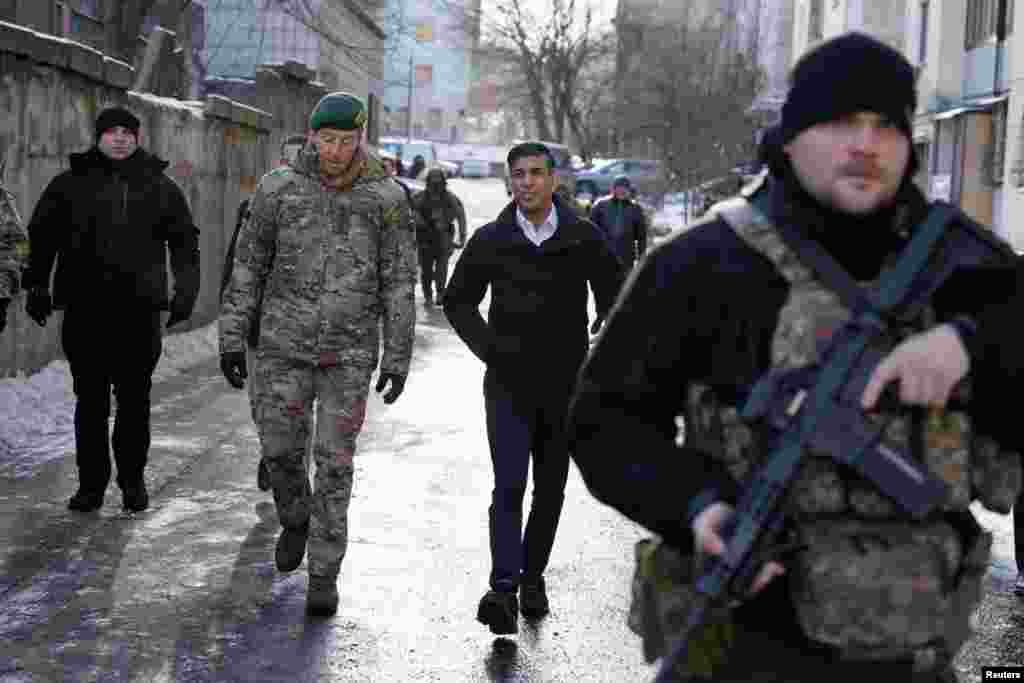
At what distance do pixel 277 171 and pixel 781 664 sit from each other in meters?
4.25

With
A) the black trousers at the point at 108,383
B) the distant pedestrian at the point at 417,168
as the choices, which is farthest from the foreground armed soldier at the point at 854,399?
the distant pedestrian at the point at 417,168

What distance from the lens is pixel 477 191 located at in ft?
206

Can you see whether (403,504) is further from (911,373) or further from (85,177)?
(911,373)

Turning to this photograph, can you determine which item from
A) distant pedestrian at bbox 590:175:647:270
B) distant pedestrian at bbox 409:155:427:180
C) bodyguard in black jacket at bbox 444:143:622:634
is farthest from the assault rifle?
distant pedestrian at bbox 409:155:427:180

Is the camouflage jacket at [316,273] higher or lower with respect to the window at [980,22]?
lower

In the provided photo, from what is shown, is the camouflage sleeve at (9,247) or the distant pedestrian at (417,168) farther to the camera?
the distant pedestrian at (417,168)

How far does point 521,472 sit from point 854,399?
378cm

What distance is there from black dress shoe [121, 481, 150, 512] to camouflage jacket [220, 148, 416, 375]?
6.61ft

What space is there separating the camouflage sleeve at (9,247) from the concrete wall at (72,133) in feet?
1.58

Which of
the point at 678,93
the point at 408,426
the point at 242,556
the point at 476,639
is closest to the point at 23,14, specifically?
the point at 408,426

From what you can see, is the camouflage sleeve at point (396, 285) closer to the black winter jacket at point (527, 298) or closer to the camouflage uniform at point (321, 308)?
the camouflage uniform at point (321, 308)

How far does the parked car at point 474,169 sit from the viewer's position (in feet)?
270

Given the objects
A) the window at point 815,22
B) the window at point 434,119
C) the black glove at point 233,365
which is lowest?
the black glove at point 233,365

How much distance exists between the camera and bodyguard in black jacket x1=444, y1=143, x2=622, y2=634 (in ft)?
21.1
